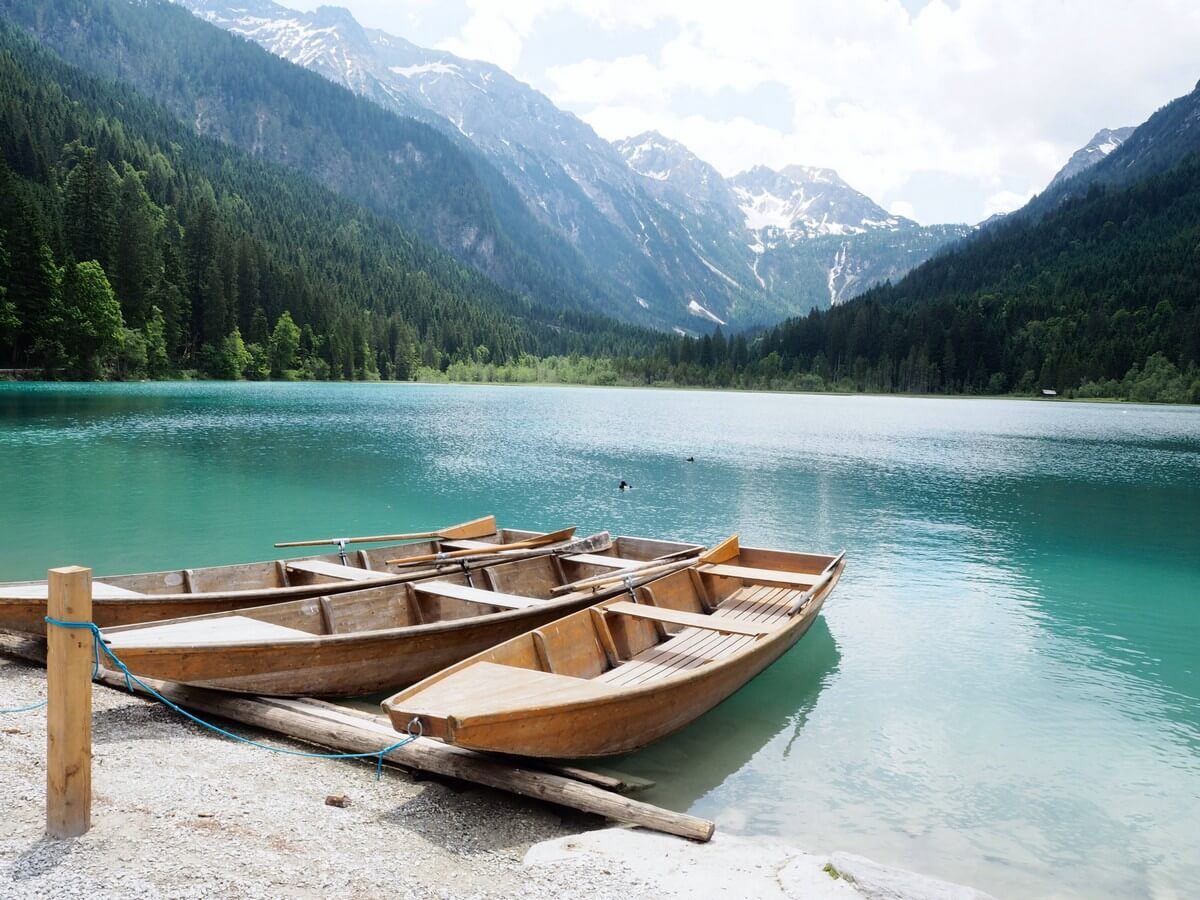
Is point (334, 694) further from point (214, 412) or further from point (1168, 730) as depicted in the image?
point (214, 412)

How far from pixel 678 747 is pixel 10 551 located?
17.6m

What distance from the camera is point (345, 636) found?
907cm

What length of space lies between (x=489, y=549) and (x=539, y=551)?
102cm

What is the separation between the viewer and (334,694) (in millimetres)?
9312

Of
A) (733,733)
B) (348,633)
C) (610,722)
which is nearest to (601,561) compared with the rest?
(733,733)

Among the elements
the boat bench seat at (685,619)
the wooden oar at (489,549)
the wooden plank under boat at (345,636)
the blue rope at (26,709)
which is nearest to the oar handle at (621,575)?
the wooden plank under boat at (345,636)

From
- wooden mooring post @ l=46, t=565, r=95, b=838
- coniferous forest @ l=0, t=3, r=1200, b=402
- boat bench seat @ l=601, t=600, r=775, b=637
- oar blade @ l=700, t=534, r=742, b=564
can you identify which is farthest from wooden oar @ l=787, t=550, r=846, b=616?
coniferous forest @ l=0, t=3, r=1200, b=402

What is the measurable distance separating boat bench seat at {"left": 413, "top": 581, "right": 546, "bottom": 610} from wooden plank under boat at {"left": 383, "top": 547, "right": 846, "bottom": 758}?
A: 3.99ft

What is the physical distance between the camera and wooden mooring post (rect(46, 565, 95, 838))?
5445 mm

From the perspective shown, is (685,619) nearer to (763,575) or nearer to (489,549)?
(763,575)

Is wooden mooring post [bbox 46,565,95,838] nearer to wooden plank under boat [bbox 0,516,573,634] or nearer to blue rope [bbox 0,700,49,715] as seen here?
blue rope [bbox 0,700,49,715]

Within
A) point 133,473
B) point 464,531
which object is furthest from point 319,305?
point 464,531

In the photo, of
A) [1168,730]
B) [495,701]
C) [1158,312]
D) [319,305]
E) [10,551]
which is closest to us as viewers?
[495,701]

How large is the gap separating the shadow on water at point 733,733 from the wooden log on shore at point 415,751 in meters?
1.58
